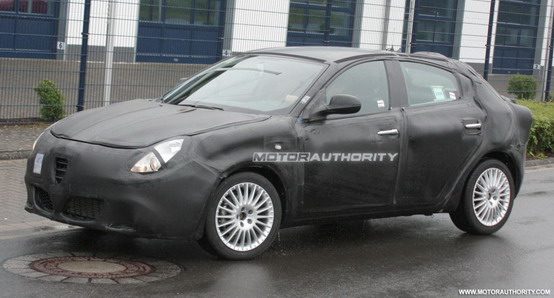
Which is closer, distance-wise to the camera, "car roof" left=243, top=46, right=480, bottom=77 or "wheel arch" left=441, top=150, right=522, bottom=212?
"car roof" left=243, top=46, right=480, bottom=77

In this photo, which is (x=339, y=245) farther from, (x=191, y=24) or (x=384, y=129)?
(x=191, y=24)

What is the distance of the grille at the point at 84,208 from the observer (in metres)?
7.36

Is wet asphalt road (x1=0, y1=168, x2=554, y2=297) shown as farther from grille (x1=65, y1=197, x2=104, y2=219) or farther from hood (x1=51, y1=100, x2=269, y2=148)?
hood (x1=51, y1=100, x2=269, y2=148)

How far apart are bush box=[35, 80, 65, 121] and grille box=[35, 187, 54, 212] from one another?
20.5ft

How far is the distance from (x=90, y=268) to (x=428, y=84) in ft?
11.4

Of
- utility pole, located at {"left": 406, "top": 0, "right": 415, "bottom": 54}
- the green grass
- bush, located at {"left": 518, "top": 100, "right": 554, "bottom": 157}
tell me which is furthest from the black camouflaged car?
utility pole, located at {"left": 406, "top": 0, "right": 415, "bottom": 54}

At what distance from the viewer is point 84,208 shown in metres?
7.43

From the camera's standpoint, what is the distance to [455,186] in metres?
9.02

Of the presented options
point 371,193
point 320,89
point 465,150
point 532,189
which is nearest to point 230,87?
point 320,89

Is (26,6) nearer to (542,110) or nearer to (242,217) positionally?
(542,110)

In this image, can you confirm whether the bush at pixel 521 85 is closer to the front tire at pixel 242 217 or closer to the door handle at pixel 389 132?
the door handle at pixel 389 132

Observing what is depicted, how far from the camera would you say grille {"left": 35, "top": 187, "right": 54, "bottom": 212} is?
7688mm

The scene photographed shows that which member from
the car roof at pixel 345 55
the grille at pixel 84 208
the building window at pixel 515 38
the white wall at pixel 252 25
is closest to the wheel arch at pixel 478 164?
the car roof at pixel 345 55

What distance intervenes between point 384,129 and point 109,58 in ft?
22.3
